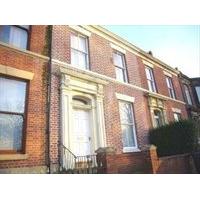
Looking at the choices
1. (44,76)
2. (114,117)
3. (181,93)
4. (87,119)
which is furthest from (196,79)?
(44,76)

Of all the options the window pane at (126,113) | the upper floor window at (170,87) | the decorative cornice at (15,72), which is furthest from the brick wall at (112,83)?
the upper floor window at (170,87)

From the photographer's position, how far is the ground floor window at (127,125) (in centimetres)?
1011

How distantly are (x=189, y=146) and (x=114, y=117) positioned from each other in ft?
12.6

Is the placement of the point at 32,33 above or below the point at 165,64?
below

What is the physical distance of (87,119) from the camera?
29.4ft

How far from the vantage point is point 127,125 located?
412 inches

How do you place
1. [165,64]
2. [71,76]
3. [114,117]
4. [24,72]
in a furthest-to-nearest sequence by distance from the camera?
[165,64], [114,117], [71,76], [24,72]

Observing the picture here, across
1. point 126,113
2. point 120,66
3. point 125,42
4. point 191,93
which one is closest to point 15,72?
point 126,113

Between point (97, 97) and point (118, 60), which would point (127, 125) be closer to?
point (97, 97)

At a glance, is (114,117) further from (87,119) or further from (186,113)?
(186,113)

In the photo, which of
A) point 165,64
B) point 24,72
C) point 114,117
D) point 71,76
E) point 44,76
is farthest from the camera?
point 165,64

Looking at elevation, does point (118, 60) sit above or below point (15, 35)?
above

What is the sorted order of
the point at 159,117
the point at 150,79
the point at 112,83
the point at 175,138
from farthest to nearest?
the point at 150,79, the point at 159,117, the point at 175,138, the point at 112,83

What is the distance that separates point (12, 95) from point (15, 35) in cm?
239
